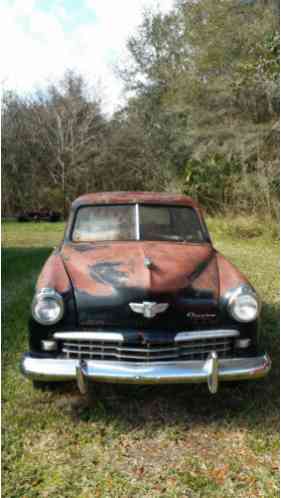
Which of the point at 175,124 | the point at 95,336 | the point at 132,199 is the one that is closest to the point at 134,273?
the point at 95,336

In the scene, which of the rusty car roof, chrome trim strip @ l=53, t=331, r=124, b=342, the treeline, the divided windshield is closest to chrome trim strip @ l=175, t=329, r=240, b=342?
chrome trim strip @ l=53, t=331, r=124, b=342

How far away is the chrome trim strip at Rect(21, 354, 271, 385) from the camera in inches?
102

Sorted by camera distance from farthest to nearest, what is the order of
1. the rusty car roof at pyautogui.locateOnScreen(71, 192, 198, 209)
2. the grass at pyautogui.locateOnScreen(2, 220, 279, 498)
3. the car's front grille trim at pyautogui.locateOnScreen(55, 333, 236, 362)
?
the rusty car roof at pyautogui.locateOnScreen(71, 192, 198, 209), the car's front grille trim at pyautogui.locateOnScreen(55, 333, 236, 362), the grass at pyautogui.locateOnScreen(2, 220, 279, 498)

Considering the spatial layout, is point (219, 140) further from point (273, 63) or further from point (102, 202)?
point (102, 202)

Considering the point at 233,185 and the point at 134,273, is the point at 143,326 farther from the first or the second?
the point at 233,185

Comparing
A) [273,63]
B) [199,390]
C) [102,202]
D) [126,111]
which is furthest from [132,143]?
[199,390]

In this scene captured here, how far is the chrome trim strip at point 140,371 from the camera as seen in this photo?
260 cm

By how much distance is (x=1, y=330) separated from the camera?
4.48 metres

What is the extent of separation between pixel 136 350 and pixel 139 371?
0.48ft

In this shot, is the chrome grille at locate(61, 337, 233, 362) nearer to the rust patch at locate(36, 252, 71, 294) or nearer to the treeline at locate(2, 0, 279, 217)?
the rust patch at locate(36, 252, 71, 294)

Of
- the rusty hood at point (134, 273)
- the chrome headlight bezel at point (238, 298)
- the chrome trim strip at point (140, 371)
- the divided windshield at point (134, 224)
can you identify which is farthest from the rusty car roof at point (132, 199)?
the chrome trim strip at point (140, 371)

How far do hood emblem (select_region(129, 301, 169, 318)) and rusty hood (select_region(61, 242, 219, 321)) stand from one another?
45mm

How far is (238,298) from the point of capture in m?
2.85

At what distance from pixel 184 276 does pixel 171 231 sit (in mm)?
1088
